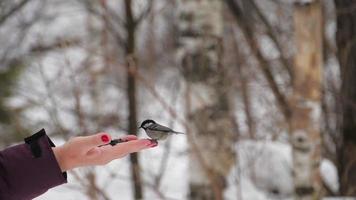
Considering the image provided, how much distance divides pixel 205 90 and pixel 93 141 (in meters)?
3.63

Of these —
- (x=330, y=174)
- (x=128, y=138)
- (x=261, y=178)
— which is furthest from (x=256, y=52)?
(x=128, y=138)

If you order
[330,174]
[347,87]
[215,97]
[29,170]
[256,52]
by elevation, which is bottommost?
[330,174]

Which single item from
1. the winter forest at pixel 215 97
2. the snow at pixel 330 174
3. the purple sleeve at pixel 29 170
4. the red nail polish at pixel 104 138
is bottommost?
the snow at pixel 330 174

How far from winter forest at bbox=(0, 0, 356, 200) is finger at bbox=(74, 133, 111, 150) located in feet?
7.69

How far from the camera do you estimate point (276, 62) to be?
732 centimetres

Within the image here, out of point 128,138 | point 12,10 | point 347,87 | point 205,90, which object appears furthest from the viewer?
point 12,10

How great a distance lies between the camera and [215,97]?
15.8ft

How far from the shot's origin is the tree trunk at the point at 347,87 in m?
5.68

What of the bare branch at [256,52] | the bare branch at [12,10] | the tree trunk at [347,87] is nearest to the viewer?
the tree trunk at [347,87]

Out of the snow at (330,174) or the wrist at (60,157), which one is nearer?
the wrist at (60,157)

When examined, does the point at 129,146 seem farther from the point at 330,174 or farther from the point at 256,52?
the point at 330,174

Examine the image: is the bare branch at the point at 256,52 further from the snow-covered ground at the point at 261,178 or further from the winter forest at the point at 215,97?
the snow-covered ground at the point at 261,178

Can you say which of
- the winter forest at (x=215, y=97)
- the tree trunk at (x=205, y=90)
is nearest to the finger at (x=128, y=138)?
the winter forest at (x=215, y=97)

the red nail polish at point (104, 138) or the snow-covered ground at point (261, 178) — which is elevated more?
the red nail polish at point (104, 138)
